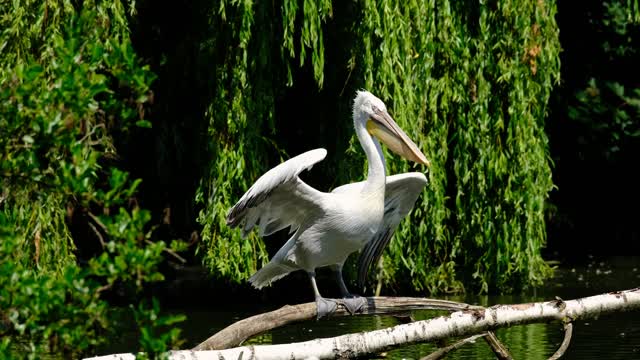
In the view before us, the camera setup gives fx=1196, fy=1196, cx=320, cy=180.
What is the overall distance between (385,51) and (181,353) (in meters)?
5.05

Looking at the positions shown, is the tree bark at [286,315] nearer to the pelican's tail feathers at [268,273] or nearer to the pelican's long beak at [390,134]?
Answer: the pelican's tail feathers at [268,273]

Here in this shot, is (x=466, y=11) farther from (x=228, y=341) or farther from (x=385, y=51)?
(x=228, y=341)

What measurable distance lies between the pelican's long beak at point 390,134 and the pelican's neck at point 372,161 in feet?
0.23

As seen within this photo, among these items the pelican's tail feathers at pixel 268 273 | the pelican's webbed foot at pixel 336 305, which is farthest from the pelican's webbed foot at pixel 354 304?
the pelican's tail feathers at pixel 268 273

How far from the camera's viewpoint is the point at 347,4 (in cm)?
1077

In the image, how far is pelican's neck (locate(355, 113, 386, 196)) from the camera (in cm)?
707

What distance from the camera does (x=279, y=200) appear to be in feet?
23.6

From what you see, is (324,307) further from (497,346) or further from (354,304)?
(497,346)

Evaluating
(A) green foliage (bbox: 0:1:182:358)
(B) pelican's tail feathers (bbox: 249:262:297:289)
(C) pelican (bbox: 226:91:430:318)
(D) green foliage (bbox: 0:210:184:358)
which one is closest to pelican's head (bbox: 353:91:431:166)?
(C) pelican (bbox: 226:91:430:318)

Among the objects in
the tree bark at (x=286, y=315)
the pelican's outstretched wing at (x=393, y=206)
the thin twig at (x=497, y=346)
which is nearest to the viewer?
the tree bark at (x=286, y=315)

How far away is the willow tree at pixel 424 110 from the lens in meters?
10.2

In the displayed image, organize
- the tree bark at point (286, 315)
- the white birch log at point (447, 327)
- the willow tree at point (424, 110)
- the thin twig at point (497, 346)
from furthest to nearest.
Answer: the willow tree at point (424, 110) → the thin twig at point (497, 346) → the tree bark at point (286, 315) → the white birch log at point (447, 327)

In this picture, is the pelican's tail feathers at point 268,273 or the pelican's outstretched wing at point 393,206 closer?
the pelican's tail feathers at point 268,273

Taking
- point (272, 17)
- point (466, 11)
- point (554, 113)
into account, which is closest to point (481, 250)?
point (466, 11)
